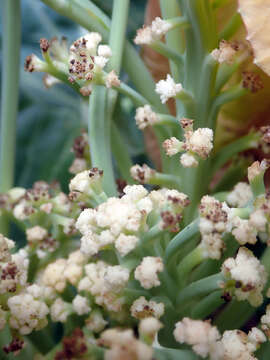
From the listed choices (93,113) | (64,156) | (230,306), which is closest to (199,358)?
(230,306)

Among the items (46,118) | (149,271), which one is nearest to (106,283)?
(149,271)

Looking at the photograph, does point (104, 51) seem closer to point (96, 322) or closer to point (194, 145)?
point (194, 145)

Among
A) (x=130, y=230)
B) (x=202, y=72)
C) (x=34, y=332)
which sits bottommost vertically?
(x=34, y=332)

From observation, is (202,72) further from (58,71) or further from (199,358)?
(199,358)

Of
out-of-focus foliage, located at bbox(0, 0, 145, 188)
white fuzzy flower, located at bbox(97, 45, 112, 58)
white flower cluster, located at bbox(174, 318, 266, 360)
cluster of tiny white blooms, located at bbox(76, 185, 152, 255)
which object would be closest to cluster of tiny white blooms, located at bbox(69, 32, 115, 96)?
white fuzzy flower, located at bbox(97, 45, 112, 58)

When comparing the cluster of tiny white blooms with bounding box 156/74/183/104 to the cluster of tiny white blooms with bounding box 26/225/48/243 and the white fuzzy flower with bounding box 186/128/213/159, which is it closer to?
the white fuzzy flower with bounding box 186/128/213/159
